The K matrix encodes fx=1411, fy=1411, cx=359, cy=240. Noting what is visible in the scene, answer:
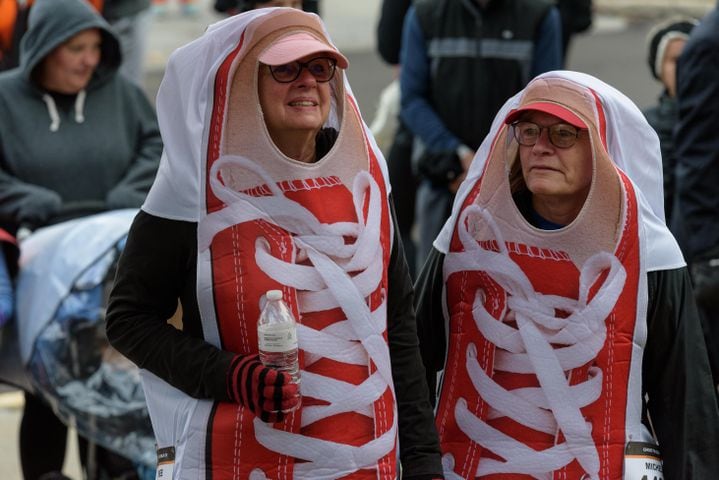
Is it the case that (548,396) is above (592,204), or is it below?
below

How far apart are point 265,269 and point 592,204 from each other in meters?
0.81

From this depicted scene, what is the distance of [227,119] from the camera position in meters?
3.33

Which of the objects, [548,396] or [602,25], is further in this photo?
[602,25]

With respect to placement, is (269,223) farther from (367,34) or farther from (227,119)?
(367,34)

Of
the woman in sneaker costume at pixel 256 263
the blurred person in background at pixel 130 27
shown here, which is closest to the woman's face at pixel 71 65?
the blurred person in background at pixel 130 27

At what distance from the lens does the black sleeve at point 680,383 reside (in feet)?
11.4

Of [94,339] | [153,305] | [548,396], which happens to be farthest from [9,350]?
[548,396]

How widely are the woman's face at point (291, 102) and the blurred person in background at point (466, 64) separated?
2.52m

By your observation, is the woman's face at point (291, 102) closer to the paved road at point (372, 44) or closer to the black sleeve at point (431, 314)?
the black sleeve at point (431, 314)

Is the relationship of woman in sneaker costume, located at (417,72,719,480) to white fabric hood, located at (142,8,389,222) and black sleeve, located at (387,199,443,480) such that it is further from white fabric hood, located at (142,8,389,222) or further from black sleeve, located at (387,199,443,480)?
white fabric hood, located at (142,8,389,222)

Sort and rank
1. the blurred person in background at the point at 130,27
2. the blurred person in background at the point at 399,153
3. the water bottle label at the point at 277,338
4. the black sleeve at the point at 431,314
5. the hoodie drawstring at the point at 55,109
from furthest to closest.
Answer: the blurred person in background at the point at 130,27 < the blurred person in background at the point at 399,153 < the hoodie drawstring at the point at 55,109 < the black sleeve at the point at 431,314 < the water bottle label at the point at 277,338

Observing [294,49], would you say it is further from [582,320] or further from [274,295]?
[582,320]

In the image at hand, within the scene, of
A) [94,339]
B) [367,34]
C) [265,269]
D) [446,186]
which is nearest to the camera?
[265,269]

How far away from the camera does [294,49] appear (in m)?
3.29
